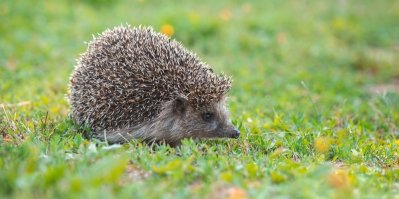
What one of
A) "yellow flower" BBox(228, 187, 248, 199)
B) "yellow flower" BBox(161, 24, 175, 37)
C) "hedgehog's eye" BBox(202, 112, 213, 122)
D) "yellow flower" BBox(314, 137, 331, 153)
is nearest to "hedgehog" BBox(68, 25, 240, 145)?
"hedgehog's eye" BBox(202, 112, 213, 122)

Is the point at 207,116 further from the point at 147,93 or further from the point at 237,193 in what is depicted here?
the point at 237,193

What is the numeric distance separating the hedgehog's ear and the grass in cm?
54

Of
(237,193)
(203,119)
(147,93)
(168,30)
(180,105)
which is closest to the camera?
(237,193)

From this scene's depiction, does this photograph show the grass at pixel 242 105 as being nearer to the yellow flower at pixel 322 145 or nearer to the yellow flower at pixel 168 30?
the yellow flower at pixel 322 145

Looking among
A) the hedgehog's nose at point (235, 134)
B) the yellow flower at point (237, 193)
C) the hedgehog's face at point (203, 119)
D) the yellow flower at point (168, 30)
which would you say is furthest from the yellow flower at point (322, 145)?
the yellow flower at point (168, 30)

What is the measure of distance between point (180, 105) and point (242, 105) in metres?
2.20

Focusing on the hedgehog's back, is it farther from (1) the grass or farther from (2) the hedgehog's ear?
(1) the grass

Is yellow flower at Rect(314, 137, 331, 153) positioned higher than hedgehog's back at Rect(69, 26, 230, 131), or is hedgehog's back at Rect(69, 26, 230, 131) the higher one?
hedgehog's back at Rect(69, 26, 230, 131)

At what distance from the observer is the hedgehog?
6668 mm

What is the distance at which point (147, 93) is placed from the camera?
6.64 meters

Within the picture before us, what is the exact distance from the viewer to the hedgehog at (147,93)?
6.67 meters

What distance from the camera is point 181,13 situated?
13.2 metres

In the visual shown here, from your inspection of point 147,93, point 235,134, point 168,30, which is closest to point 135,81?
point 147,93

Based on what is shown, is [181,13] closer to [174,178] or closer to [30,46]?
[30,46]
